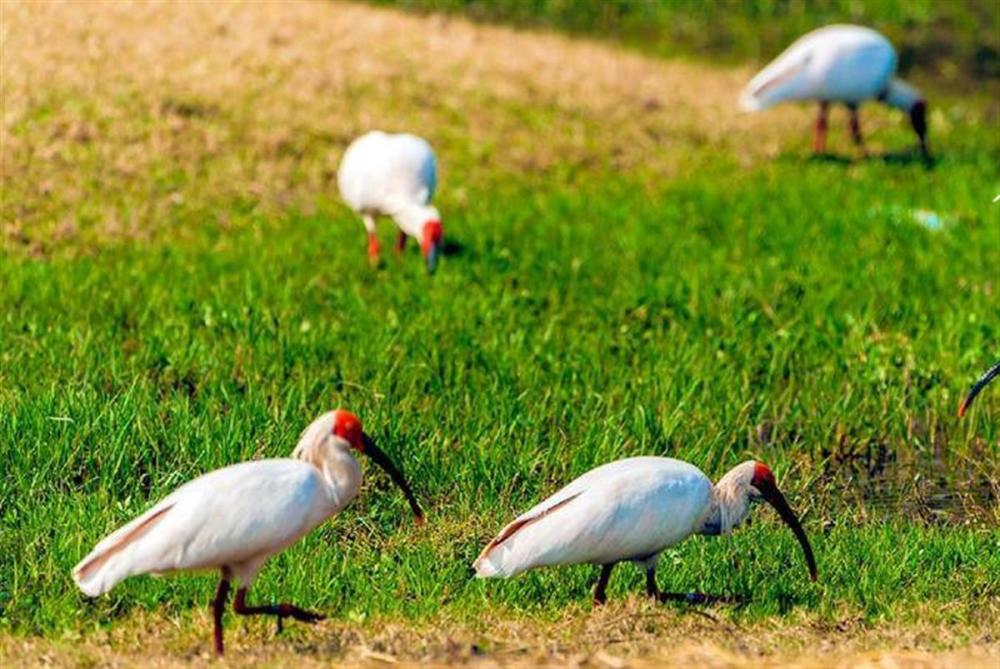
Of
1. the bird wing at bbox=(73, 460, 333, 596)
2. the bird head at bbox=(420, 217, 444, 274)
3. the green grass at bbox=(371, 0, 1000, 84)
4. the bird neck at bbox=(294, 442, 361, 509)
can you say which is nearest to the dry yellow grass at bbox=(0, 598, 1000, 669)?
the bird wing at bbox=(73, 460, 333, 596)

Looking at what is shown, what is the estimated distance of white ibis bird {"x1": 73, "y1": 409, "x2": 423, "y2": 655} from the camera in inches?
218

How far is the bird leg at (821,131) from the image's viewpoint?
14359mm

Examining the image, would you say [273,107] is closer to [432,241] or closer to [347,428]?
[432,241]

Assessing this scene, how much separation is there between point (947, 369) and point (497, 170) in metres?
4.55

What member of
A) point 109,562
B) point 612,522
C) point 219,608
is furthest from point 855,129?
point 109,562

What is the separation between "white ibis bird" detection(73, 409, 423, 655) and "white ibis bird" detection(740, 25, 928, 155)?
9.09 metres

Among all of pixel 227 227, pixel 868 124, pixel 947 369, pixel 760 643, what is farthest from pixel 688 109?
pixel 760 643

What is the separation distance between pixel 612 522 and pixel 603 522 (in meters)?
0.03

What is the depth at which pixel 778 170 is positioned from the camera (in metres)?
13.7

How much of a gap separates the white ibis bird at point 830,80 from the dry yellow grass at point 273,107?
365 millimetres

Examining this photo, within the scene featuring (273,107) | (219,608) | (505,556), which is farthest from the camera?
(273,107)

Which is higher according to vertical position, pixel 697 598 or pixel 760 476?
pixel 760 476

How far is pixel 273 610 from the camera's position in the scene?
227 inches

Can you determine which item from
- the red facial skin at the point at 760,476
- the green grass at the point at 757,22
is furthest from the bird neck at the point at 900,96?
the red facial skin at the point at 760,476
